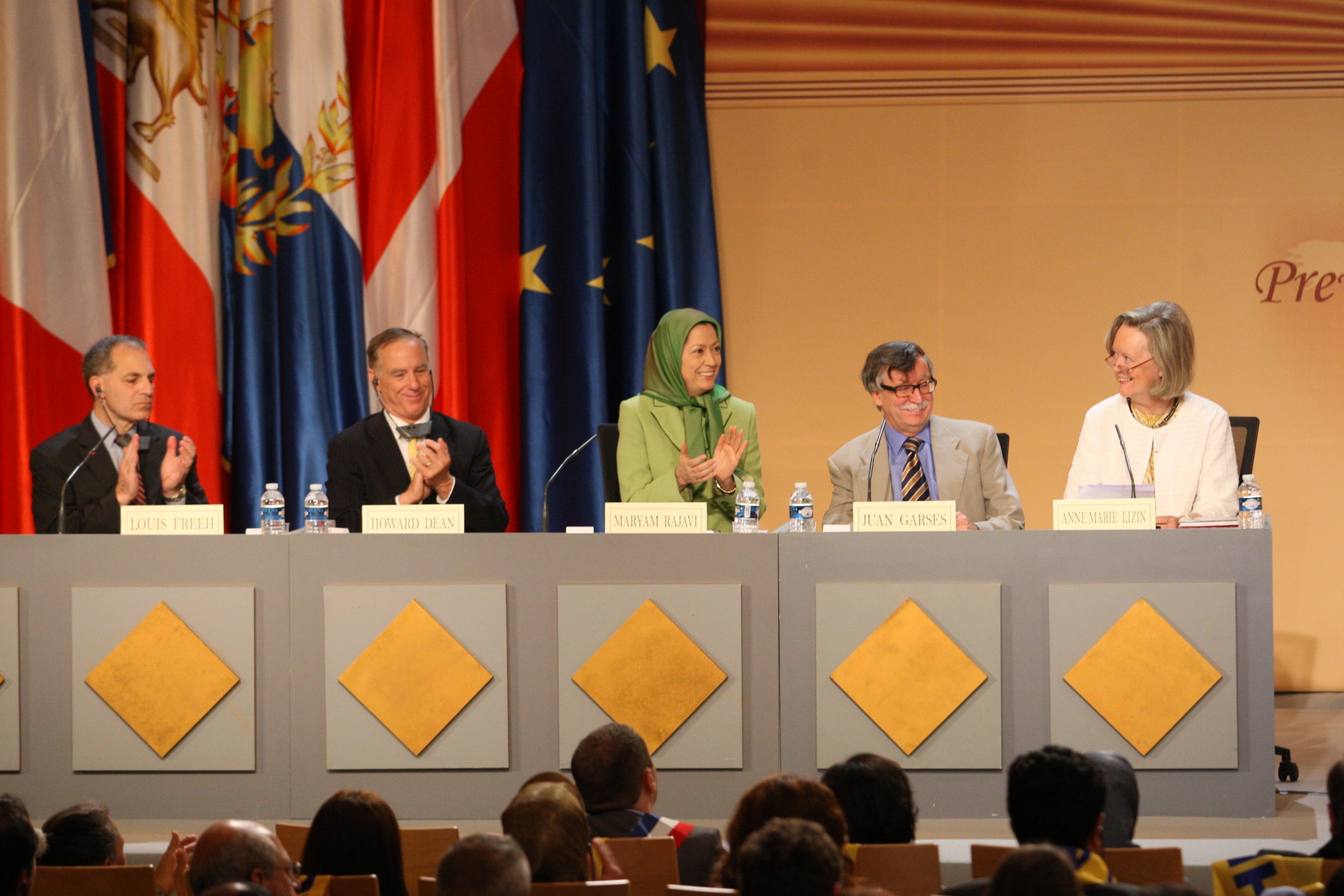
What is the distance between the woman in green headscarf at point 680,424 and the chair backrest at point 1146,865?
1.97 m

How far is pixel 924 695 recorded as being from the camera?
3309mm

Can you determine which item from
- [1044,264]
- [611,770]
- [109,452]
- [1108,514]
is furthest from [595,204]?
[611,770]

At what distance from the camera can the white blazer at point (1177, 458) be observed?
12.2 feet

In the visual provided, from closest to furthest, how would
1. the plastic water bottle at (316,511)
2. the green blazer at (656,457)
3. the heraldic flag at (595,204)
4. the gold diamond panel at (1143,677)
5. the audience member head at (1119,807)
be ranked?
the audience member head at (1119,807)
the gold diamond panel at (1143,677)
the plastic water bottle at (316,511)
the green blazer at (656,457)
the heraldic flag at (595,204)

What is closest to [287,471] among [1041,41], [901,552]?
[901,552]

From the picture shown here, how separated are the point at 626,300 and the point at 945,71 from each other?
1.61 meters

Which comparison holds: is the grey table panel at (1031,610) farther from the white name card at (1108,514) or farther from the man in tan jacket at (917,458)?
the man in tan jacket at (917,458)

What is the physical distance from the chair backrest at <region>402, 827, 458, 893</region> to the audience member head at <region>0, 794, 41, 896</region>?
59 centimetres

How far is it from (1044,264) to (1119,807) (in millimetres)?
3532

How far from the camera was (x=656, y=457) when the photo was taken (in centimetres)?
411

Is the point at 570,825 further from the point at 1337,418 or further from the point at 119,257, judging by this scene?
the point at 1337,418

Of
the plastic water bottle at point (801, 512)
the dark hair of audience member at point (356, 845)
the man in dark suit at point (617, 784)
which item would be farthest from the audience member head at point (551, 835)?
the plastic water bottle at point (801, 512)

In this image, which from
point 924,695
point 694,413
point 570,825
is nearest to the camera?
point 570,825

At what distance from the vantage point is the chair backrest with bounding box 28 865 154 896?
2.05 metres
